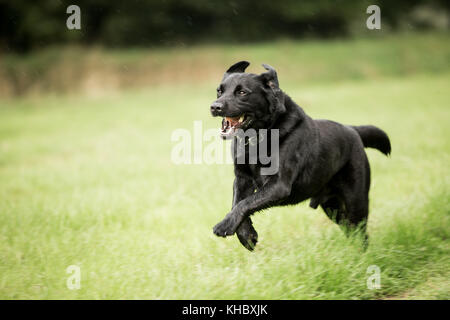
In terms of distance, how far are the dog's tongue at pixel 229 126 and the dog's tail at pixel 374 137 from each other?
153cm

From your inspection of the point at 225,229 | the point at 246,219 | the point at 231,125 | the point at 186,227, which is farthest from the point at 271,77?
the point at 186,227

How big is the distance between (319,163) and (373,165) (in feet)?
13.9

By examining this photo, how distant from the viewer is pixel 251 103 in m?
3.97

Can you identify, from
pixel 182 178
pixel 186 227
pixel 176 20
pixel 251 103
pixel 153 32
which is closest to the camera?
pixel 251 103

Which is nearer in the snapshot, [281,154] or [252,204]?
[252,204]

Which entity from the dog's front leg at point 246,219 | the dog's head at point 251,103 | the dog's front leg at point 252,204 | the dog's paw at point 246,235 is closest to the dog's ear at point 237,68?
the dog's head at point 251,103

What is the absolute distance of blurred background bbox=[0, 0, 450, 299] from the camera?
3.77 m

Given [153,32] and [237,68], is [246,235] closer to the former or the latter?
[237,68]

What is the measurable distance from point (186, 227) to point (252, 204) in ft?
5.59

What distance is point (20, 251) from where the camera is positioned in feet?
14.9

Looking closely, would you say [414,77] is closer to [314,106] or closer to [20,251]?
[314,106]

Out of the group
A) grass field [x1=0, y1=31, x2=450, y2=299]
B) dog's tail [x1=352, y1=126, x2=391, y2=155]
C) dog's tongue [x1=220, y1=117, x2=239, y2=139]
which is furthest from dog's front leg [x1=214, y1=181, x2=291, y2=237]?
dog's tail [x1=352, y1=126, x2=391, y2=155]

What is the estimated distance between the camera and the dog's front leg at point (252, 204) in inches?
142

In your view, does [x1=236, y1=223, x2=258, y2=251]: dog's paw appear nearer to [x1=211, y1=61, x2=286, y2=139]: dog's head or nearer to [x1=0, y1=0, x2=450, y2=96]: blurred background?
[x1=211, y1=61, x2=286, y2=139]: dog's head
